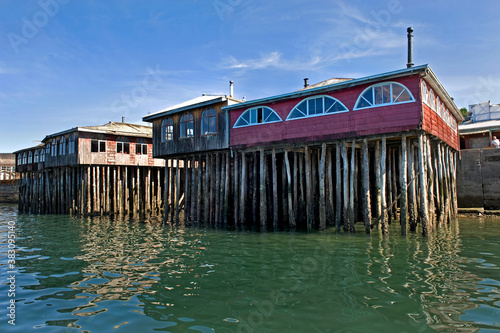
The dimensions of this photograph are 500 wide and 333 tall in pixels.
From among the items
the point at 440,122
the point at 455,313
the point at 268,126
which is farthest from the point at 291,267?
the point at 440,122

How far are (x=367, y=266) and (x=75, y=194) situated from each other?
25.7 metres

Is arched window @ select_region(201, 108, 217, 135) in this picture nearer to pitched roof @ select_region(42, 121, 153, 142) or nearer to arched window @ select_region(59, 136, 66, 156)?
pitched roof @ select_region(42, 121, 153, 142)

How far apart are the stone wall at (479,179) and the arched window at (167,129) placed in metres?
18.3

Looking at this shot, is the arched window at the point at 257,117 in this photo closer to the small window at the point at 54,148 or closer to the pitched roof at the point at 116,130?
the pitched roof at the point at 116,130

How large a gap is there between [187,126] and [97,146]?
10959mm

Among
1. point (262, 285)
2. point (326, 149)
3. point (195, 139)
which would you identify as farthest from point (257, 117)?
point (262, 285)

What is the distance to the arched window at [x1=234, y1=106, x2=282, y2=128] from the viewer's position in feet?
55.9

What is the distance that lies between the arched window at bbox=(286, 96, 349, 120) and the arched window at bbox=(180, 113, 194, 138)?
6.37 m

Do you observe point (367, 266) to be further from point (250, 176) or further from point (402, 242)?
point (250, 176)

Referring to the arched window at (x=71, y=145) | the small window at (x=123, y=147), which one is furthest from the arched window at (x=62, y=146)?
the small window at (x=123, y=147)

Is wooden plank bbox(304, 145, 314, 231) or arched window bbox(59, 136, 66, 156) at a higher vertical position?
arched window bbox(59, 136, 66, 156)

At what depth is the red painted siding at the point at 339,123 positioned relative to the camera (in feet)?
43.2

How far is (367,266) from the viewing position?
8.80m

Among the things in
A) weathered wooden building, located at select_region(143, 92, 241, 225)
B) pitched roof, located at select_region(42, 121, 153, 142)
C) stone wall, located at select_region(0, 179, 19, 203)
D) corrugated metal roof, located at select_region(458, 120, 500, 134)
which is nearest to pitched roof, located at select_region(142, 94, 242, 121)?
weathered wooden building, located at select_region(143, 92, 241, 225)
